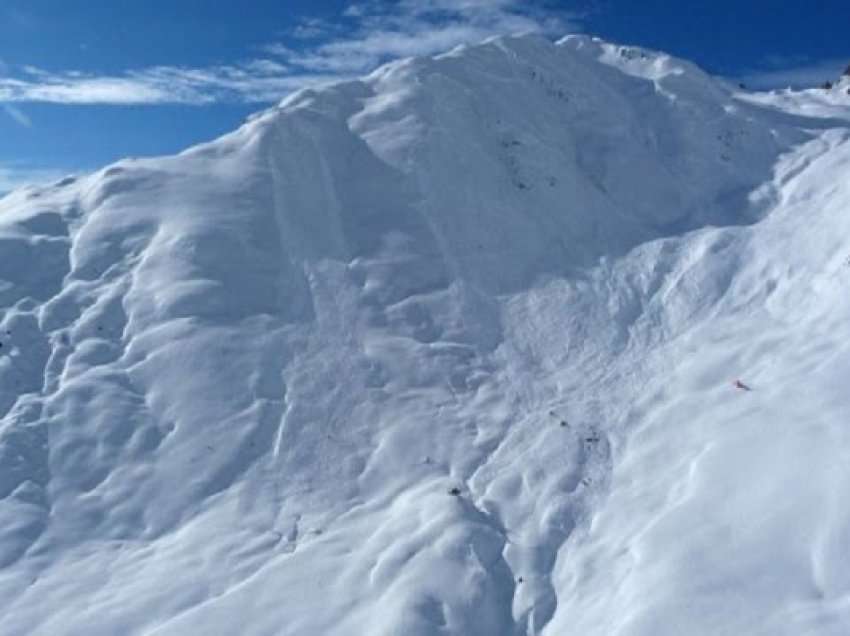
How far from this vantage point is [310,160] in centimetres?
2308

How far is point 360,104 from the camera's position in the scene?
84.0ft

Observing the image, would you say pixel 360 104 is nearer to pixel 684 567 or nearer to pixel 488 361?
pixel 488 361

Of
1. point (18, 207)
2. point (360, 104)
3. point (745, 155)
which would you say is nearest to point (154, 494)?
point (18, 207)

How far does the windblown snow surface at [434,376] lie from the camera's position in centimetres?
1293

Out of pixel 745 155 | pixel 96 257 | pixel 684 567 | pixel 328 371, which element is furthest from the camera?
pixel 745 155

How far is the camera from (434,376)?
17.7m

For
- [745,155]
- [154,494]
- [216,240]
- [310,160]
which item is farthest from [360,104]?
[154,494]

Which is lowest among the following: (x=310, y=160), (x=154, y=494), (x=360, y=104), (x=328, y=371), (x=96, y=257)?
(x=154, y=494)

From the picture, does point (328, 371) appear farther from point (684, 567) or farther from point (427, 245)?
point (684, 567)

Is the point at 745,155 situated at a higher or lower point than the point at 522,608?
higher

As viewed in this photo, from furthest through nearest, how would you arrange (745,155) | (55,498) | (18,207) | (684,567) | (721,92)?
(721,92) < (745,155) < (18,207) < (55,498) < (684,567)

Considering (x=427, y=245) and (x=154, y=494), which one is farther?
(x=427, y=245)

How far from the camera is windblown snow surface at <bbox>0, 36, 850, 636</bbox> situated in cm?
1293

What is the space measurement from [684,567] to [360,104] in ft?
54.4
